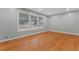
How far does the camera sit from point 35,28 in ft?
7.47

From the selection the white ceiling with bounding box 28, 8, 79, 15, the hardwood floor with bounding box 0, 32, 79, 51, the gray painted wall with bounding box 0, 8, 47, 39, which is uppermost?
the white ceiling with bounding box 28, 8, 79, 15

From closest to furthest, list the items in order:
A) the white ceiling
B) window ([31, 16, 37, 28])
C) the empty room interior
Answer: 1. the white ceiling
2. the empty room interior
3. window ([31, 16, 37, 28])

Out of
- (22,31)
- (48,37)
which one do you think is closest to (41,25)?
(48,37)

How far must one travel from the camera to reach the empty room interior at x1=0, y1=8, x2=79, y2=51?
211cm

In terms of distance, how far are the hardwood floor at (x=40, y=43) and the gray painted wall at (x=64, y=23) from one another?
0.15 m

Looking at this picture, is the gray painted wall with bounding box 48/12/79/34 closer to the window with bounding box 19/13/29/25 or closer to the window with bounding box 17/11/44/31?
the window with bounding box 17/11/44/31

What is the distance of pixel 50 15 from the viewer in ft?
7.37

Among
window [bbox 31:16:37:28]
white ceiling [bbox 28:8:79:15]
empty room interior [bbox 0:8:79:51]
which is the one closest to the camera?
white ceiling [bbox 28:8:79:15]

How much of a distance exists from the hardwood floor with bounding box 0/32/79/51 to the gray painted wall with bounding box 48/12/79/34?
147mm

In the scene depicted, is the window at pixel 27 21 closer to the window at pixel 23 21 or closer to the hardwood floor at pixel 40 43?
the window at pixel 23 21

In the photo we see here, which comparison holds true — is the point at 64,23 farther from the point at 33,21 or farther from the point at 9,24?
the point at 9,24

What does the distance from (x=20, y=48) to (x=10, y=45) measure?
0.28m

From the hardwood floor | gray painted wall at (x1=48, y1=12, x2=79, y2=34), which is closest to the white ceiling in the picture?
gray painted wall at (x1=48, y1=12, x2=79, y2=34)

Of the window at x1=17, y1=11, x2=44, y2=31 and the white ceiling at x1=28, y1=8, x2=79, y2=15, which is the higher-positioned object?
the white ceiling at x1=28, y1=8, x2=79, y2=15
